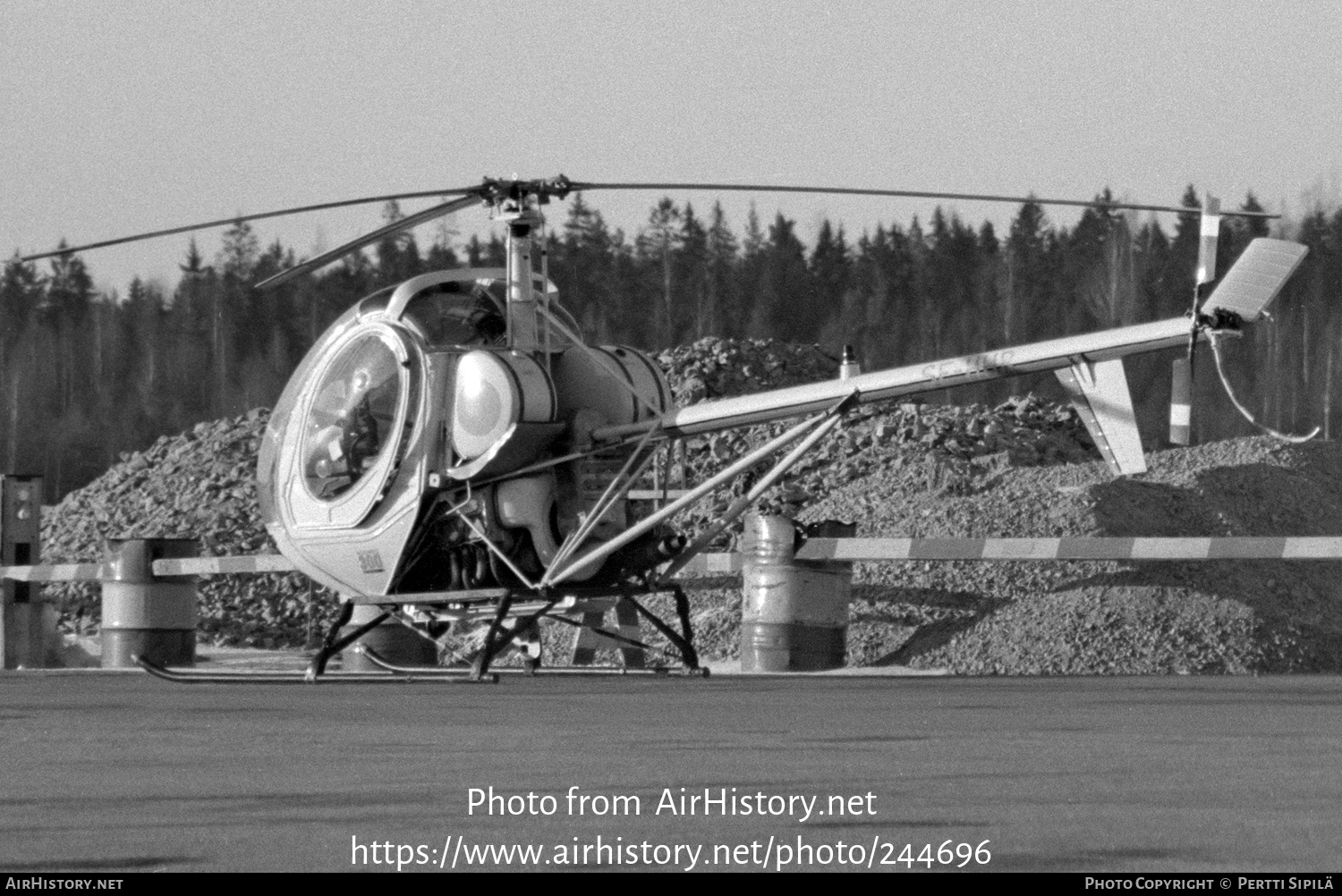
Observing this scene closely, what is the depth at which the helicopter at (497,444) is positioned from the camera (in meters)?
12.4

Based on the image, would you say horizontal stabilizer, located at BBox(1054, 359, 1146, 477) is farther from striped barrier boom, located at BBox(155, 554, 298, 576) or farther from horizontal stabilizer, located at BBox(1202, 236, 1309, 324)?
striped barrier boom, located at BBox(155, 554, 298, 576)

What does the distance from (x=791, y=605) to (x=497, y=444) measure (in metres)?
2.95

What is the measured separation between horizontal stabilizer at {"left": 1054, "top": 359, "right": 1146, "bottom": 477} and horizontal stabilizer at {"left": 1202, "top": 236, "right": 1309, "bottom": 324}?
0.72 metres

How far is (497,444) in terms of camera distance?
12430 mm

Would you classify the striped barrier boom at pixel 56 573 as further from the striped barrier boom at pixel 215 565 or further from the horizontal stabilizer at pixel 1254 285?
the horizontal stabilizer at pixel 1254 285

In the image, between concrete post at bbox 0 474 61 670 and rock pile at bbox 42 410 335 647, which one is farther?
rock pile at bbox 42 410 335 647

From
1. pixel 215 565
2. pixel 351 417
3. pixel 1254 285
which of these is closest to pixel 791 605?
pixel 351 417

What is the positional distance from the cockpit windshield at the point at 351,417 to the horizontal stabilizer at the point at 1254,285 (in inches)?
195

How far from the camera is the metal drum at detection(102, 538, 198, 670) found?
16375mm

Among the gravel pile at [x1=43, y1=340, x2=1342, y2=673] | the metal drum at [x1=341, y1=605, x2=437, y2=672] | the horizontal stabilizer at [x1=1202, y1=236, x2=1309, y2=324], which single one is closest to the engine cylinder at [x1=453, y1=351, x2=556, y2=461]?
the gravel pile at [x1=43, y1=340, x2=1342, y2=673]

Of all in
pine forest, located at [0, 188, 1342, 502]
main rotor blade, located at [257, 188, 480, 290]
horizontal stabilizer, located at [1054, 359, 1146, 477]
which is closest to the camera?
horizontal stabilizer, located at [1054, 359, 1146, 477]

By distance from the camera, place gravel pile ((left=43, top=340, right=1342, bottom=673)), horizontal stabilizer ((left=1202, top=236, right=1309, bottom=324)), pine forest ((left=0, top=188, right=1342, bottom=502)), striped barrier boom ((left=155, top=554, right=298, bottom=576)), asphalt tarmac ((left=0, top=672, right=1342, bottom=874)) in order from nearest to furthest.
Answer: asphalt tarmac ((left=0, top=672, right=1342, bottom=874)) → horizontal stabilizer ((left=1202, top=236, right=1309, bottom=324)) → gravel pile ((left=43, top=340, right=1342, bottom=673)) → striped barrier boom ((left=155, top=554, right=298, bottom=576)) → pine forest ((left=0, top=188, right=1342, bottom=502))

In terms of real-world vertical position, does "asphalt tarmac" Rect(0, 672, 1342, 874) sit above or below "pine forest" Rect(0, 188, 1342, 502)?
below
